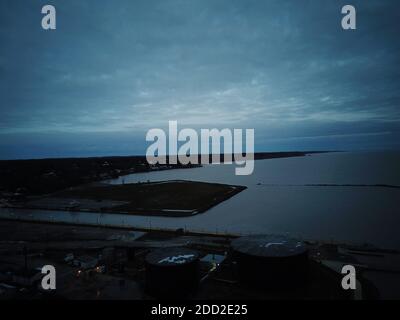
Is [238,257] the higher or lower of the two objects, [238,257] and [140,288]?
the higher

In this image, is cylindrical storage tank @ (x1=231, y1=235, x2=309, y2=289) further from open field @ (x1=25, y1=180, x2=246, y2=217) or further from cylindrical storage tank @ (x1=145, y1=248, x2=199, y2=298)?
open field @ (x1=25, y1=180, x2=246, y2=217)

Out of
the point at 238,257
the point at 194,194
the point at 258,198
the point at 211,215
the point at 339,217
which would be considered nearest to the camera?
the point at 238,257

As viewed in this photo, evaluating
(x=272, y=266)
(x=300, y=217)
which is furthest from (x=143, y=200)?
(x=272, y=266)

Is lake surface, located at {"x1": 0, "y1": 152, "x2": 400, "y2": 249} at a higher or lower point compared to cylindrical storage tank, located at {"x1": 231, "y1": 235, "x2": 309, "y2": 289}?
lower

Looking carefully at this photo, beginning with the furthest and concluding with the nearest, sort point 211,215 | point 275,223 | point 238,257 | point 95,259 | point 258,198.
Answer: point 258,198 < point 211,215 < point 275,223 < point 95,259 < point 238,257

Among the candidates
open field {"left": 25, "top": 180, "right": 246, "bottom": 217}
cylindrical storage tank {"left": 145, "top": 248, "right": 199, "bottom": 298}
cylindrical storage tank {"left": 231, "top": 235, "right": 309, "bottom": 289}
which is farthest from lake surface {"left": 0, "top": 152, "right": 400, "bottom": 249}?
cylindrical storage tank {"left": 145, "top": 248, "right": 199, "bottom": 298}

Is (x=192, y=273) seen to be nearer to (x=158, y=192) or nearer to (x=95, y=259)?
(x=95, y=259)

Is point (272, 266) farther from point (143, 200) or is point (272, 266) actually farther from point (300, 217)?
point (143, 200)

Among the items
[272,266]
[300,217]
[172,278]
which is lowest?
[300,217]

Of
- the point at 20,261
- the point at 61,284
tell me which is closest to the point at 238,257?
the point at 61,284
